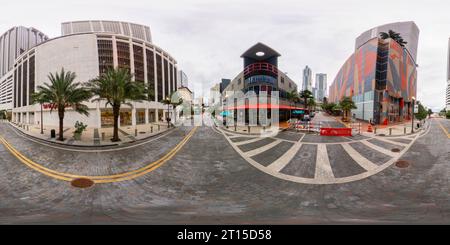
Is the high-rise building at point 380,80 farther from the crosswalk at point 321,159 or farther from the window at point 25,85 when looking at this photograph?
the window at point 25,85

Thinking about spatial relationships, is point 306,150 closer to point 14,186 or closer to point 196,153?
point 196,153

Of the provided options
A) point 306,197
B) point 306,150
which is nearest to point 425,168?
point 306,150

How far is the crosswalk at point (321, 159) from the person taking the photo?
8539 millimetres

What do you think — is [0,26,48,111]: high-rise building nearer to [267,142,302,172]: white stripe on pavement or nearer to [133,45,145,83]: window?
[133,45,145,83]: window

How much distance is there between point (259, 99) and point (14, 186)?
1134 inches

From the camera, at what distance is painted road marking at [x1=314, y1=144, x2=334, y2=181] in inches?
327

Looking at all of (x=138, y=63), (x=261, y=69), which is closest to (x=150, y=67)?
(x=138, y=63)

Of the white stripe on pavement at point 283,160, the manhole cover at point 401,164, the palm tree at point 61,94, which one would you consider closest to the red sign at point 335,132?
the white stripe on pavement at point 283,160

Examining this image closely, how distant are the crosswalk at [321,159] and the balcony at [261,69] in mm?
20458

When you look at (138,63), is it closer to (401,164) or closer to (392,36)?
(401,164)

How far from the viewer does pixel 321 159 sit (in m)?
11.0

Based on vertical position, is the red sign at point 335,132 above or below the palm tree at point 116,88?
below
